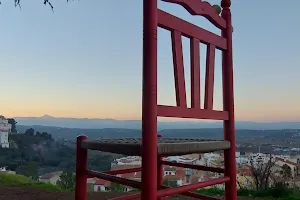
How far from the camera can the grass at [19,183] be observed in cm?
347

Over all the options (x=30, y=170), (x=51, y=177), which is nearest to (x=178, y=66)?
(x=51, y=177)

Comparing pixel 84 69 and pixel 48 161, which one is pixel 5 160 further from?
pixel 84 69

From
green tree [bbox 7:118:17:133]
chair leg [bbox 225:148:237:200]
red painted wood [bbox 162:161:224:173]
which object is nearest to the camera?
chair leg [bbox 225:148:237:200]

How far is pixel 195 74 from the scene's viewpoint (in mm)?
1057

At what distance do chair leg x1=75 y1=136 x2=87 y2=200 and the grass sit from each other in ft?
7.45

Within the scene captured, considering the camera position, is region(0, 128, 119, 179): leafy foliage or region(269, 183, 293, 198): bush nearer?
region(269, 183, 293, 198): bush

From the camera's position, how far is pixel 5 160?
4688 mm

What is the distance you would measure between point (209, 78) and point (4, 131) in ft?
18.2

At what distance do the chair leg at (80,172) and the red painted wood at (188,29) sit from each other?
27.9 inches

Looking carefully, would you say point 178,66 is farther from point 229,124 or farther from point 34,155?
point 34,155

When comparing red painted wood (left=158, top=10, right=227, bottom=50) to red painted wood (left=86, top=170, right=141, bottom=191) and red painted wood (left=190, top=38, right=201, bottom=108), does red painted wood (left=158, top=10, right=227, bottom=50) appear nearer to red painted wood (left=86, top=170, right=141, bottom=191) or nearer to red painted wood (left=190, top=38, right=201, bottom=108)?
red painted wood (left=190, top=38, right=201, bottom=108)

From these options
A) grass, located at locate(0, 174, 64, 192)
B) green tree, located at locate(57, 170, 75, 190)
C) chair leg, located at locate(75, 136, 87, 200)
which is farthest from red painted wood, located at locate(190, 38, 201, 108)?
green tree, located at locate(57, 170, 75, 190)

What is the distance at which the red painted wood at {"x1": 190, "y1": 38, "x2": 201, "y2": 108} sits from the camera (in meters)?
1.05

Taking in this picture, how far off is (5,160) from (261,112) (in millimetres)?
4839
